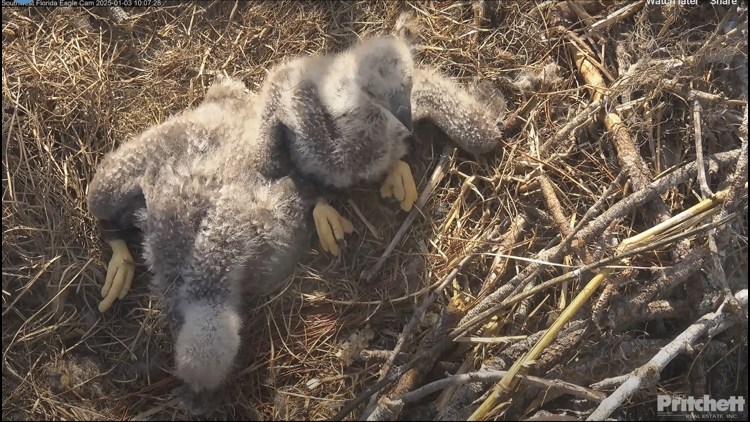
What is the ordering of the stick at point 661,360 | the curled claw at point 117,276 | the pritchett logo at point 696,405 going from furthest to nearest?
the curled claw at point 117,276 < the pritchett logo at point 696,405 < the stick at point 661,360

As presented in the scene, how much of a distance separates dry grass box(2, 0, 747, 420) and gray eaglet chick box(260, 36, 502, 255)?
0.19 metres

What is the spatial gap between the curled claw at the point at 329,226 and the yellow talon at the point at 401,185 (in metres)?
0.26

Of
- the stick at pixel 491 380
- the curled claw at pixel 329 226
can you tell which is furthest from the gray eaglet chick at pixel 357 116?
the stick at pixel 491 380

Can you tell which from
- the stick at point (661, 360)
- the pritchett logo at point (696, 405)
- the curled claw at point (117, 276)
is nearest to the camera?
the stick at point (661, 360)

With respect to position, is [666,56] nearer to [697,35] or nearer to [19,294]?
[697,35]

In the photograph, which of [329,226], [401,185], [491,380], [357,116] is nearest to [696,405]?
[491,380]

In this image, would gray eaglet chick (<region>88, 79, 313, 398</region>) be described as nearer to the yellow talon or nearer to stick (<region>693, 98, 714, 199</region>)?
the yellow talon

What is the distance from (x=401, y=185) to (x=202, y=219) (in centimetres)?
91

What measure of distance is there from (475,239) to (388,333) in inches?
23.4

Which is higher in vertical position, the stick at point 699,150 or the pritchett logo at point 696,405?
the stick at point 699,150

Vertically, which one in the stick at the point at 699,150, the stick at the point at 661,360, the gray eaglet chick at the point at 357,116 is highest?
the stick at the point at 699,150

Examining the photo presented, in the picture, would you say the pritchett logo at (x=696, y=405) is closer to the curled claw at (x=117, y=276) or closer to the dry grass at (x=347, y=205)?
the dry grass at (x=347, y=205)

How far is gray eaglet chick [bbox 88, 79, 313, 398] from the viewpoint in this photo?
277 centimetres

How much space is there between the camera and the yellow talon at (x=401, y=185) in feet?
9.78
